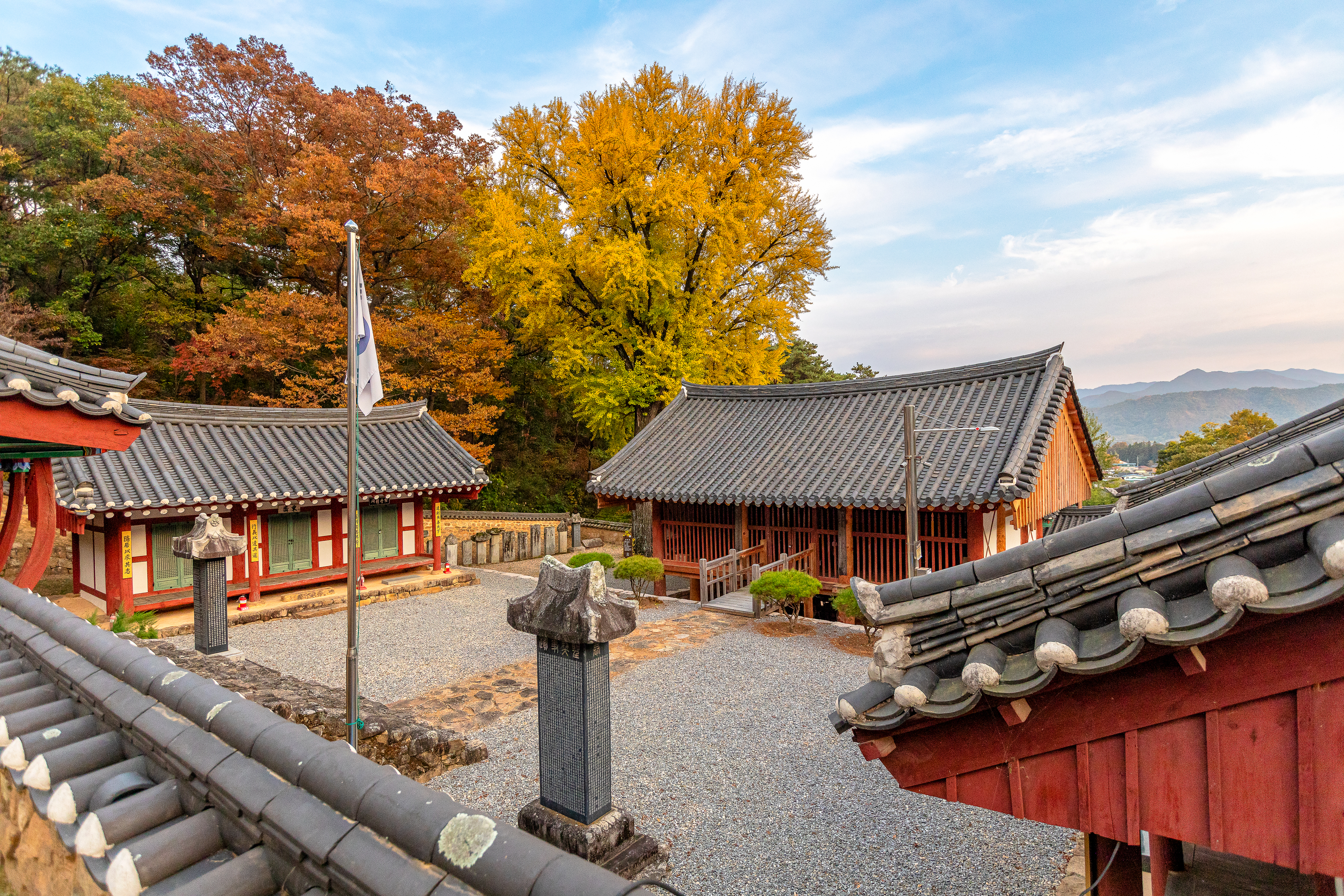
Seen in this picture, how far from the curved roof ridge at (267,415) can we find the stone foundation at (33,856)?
30.4 ft

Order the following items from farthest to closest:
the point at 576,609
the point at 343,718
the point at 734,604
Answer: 1. the point at 734,604
2. the point at 343,718
3. the point at 576,609

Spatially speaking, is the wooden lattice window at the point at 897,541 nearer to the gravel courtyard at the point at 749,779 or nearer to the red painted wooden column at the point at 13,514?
the gravel courtyard at the point at 749,779

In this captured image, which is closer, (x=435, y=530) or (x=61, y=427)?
(x=61, y=427)

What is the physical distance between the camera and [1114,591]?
1965mm

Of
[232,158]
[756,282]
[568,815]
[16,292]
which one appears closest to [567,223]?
[756,282]

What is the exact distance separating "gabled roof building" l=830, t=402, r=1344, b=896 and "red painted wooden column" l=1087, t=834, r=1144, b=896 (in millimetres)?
760

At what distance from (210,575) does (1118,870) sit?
10.6 metres

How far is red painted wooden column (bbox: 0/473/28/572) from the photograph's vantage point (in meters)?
5.00

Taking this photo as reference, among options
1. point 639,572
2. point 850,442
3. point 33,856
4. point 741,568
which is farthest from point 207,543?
point 850,442

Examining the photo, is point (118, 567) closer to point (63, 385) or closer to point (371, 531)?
point (371, 531)

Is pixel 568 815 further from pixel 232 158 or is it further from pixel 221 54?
pixel 221 54

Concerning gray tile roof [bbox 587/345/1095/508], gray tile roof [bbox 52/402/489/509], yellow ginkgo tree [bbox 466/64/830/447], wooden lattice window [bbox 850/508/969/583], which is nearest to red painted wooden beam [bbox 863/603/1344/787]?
gray tile roof [bbox 587/345/1095/508]

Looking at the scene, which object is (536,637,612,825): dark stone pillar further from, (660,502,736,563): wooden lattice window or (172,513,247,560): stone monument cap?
(660,502,736,563): wooden lattice window

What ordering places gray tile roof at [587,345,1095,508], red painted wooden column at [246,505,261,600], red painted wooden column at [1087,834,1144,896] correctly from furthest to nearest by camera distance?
1. red painted wooden column at [246,505,261,600]
2. gray tile roof at [587,345,1095,508]
3. red painted wooden column at [1087,834,1144,896]
